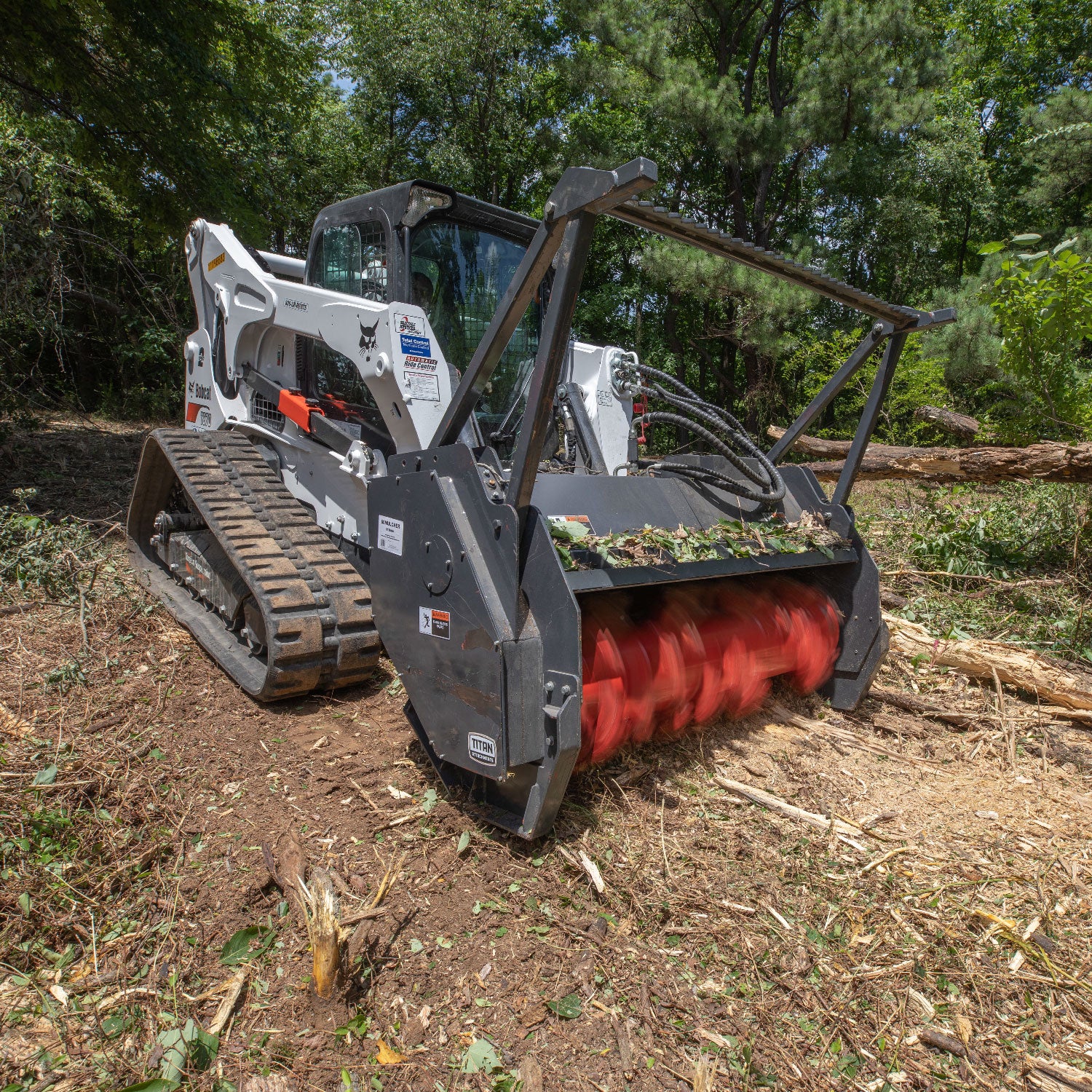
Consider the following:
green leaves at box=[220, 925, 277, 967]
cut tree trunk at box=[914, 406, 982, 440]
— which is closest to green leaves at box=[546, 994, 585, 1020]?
green leaves at box=[220, 925, 277, 967]

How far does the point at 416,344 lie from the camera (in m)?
3.36

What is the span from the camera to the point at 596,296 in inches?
728

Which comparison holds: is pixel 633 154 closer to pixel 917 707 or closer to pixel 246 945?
pixel 917 707

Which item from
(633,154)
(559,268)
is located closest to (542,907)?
(559,268)

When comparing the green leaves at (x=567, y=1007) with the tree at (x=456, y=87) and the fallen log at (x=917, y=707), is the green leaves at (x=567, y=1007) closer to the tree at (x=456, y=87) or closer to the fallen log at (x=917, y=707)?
the fallen log at (x=917, y=707)

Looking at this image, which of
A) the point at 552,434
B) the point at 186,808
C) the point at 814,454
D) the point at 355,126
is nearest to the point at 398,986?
the point at 186,808

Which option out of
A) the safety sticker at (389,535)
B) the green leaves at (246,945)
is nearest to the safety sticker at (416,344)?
the safety sticker at (389,535)

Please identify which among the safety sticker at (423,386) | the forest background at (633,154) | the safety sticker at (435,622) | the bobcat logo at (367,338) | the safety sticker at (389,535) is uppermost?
the forest background at (633,154)

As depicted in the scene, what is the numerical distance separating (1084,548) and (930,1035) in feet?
15.1

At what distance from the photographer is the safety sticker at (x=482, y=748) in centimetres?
252

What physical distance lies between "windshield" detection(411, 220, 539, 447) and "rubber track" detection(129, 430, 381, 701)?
1.06 metres

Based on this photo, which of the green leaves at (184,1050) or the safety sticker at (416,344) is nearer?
the green leaves at (184,1050)

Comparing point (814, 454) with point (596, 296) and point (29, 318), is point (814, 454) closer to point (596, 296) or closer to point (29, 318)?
point (29, 318)

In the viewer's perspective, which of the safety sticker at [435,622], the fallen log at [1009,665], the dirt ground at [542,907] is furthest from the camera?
the fallen log at [1009,665]
